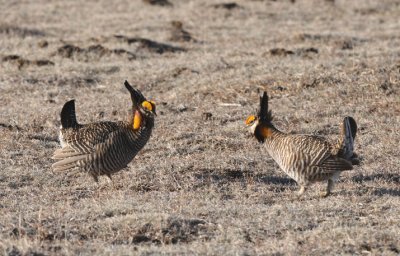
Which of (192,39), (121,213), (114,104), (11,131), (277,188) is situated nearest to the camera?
(121,213)

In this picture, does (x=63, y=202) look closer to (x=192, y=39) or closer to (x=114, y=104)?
(x=114, y=104)

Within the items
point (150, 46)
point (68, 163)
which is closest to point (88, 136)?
point (68, 163)

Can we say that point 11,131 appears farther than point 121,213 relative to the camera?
Yes

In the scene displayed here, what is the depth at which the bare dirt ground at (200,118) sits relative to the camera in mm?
6137

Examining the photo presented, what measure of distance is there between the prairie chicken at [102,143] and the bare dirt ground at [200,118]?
10.1 inches

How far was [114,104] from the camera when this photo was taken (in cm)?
1207

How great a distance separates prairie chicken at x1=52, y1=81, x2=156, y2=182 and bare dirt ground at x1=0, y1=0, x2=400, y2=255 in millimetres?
256

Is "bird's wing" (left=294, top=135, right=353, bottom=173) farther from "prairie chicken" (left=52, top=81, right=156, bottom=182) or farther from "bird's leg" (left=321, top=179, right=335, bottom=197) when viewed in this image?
"prairie chicken" (left=52, top=81, right=156, bottom=182)

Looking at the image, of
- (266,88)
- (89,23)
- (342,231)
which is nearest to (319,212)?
(342,231)

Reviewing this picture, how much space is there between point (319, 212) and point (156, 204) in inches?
55.5

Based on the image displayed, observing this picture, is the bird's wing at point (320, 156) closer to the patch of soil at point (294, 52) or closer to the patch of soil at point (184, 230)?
the patch of soil at point (184, 230)

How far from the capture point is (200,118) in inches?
436

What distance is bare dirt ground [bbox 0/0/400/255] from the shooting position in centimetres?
614

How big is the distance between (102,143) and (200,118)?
338cm
